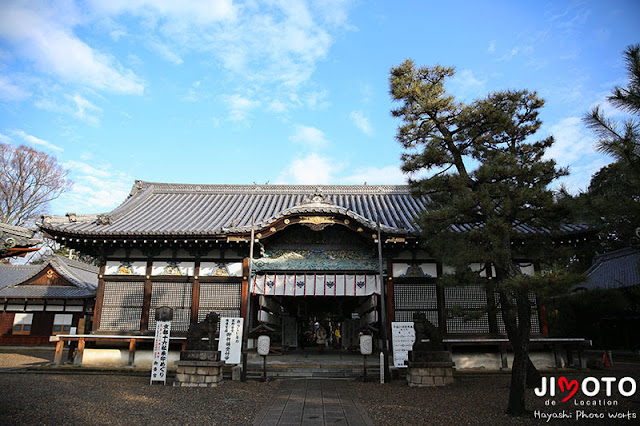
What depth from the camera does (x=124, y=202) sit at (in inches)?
695

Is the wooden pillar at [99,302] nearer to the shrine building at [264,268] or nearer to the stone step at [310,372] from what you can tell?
the shrine building at [264,268]

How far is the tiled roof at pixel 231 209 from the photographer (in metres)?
12.8

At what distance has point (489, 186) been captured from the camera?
8312 millimetres

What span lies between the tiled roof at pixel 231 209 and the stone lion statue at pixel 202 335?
3.19 meters

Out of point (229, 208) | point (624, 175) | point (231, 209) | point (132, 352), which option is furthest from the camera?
point (229, 208)

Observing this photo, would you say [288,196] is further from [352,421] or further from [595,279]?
[595,279]

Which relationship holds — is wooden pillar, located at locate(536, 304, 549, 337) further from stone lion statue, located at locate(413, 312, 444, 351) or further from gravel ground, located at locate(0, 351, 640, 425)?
stone lion statue, located at locate(413, 312, 444, 351)

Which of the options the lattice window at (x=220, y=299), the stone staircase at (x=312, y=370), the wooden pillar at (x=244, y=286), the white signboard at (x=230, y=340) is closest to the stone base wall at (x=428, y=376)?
the stone staircase at (x=312, y=370)

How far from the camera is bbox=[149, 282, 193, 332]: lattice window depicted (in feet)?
43.4

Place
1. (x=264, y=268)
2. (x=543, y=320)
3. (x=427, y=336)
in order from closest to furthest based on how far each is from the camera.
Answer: (x=427, y=336), (x=543, y=320), (x=264, y=268)

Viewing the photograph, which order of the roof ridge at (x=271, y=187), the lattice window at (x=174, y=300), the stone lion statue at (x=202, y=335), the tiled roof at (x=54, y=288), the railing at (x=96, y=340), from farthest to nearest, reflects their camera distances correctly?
the tiled roof at (x=54, y=288) < the roof ridge at (x=271, y=187) < the lattice window at (x=174, y=300) < the railing at (x=96, y=340) < the stone lion statue at (x=202, y=335)

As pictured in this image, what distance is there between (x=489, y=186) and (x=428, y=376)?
531cm

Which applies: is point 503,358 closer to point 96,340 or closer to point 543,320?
point 543,320

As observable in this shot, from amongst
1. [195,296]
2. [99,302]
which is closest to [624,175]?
[195,296]
